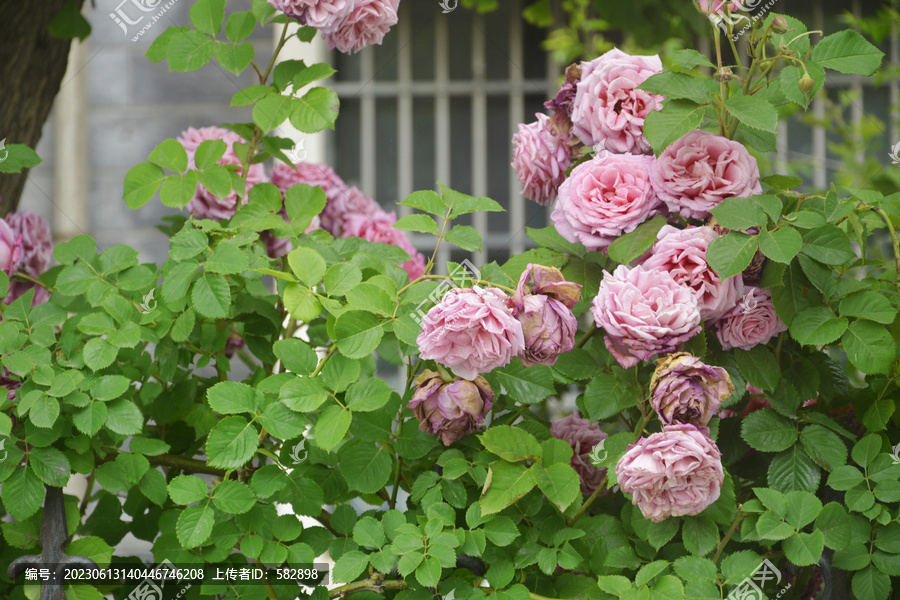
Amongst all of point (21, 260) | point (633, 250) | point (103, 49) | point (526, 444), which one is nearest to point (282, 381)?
point (526, 444)

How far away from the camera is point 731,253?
2.04 ft

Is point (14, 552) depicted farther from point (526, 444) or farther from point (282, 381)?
point (526, 444)

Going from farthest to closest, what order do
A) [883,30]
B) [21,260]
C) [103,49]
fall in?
[103,49]
[883,30]
[21,260]

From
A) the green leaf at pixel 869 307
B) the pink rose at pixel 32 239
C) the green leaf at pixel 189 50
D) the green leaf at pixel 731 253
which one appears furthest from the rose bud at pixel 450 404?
the pink rose at pixel 32 239

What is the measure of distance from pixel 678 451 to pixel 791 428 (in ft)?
0.55

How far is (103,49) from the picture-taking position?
2123mm

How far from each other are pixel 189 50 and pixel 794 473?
769 mm

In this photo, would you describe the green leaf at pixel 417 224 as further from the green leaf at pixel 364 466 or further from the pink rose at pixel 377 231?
the pink rose at pixel 377 231

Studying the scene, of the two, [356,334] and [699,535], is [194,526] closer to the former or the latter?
[356,334]

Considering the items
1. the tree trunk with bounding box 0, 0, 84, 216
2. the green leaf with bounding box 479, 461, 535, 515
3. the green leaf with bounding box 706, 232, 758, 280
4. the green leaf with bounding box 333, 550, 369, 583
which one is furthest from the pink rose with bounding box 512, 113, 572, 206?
the tree trunk with bounding box 0, 0, 84, 216

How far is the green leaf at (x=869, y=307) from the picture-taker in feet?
2.10

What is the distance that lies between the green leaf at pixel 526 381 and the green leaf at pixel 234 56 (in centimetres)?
45

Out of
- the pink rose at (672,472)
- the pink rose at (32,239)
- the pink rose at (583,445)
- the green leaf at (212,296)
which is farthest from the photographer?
the pink rose at (32,239)

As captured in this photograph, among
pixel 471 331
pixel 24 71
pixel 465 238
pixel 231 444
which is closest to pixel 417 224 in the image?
pixel 465 238
